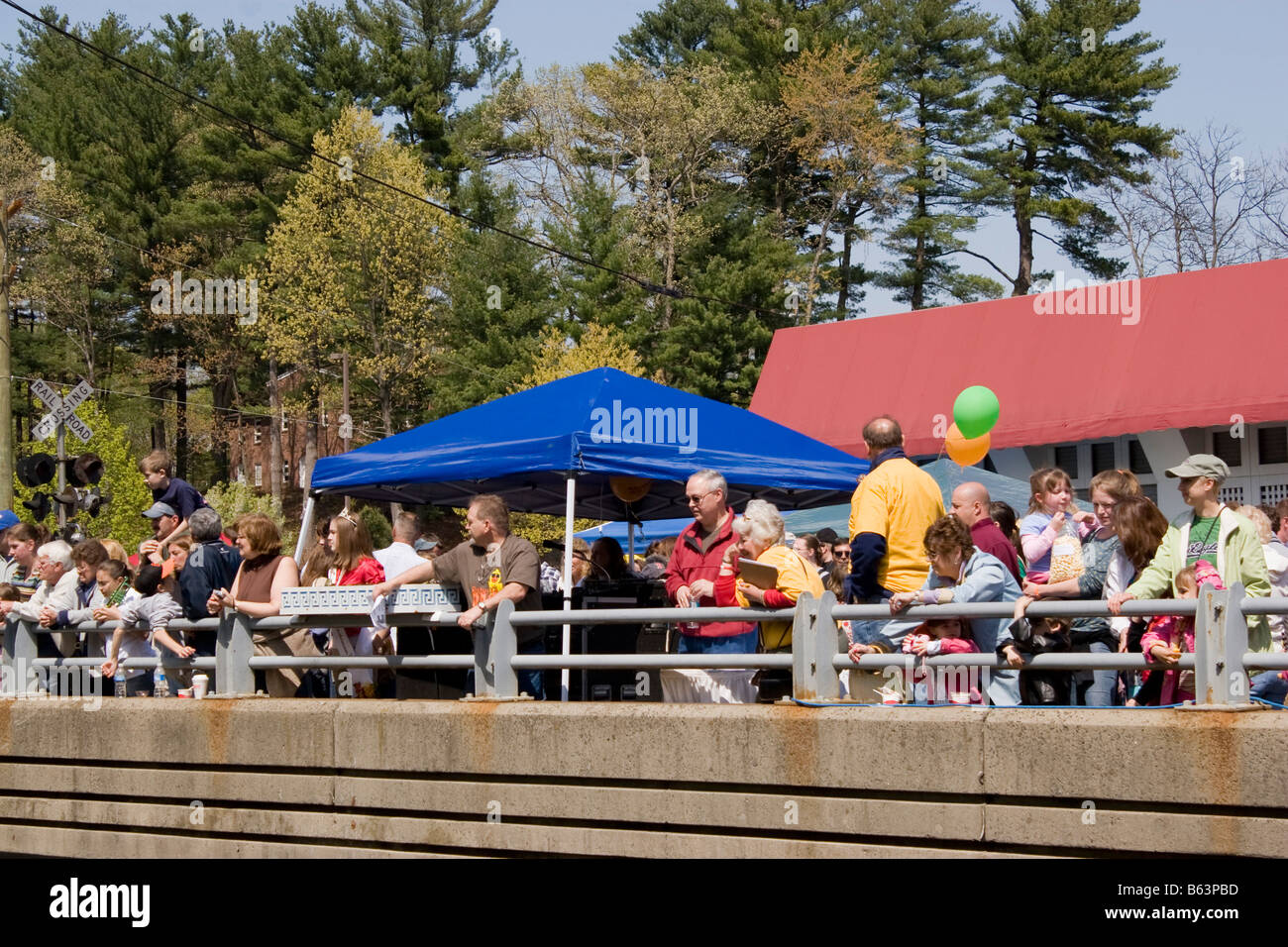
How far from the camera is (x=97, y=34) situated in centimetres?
6391

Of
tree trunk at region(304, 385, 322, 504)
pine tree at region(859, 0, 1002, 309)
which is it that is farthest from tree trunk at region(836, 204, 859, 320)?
tree trunk at region(304, 385, 322, 504)

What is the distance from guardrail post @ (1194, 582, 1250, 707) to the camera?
232 inches

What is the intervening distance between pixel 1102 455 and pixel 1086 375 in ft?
5.15

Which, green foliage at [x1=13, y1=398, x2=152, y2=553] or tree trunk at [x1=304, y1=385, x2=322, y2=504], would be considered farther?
tree trunk at [x1=304, y1=385, x2=322, y2=504]

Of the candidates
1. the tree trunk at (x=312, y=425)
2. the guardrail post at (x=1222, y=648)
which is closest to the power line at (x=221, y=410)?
the tree trunk at (x=312, y=425)

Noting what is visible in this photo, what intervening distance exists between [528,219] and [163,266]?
46.3ft

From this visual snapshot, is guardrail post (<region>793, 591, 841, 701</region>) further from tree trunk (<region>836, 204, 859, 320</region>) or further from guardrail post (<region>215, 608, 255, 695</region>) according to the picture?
tree trunk (<region>836, 204, 859, 320</region>)

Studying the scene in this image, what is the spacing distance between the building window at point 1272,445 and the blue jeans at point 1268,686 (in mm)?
19475

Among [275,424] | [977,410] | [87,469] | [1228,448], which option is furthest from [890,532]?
[275,424]

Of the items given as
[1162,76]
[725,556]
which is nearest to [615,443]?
[725,556]

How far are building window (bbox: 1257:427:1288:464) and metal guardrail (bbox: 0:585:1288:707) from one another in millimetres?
19675

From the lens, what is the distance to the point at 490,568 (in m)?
8.42

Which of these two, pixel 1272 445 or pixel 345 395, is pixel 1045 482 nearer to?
pixel 1272 445

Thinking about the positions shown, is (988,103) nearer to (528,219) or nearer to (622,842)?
(528,219)
